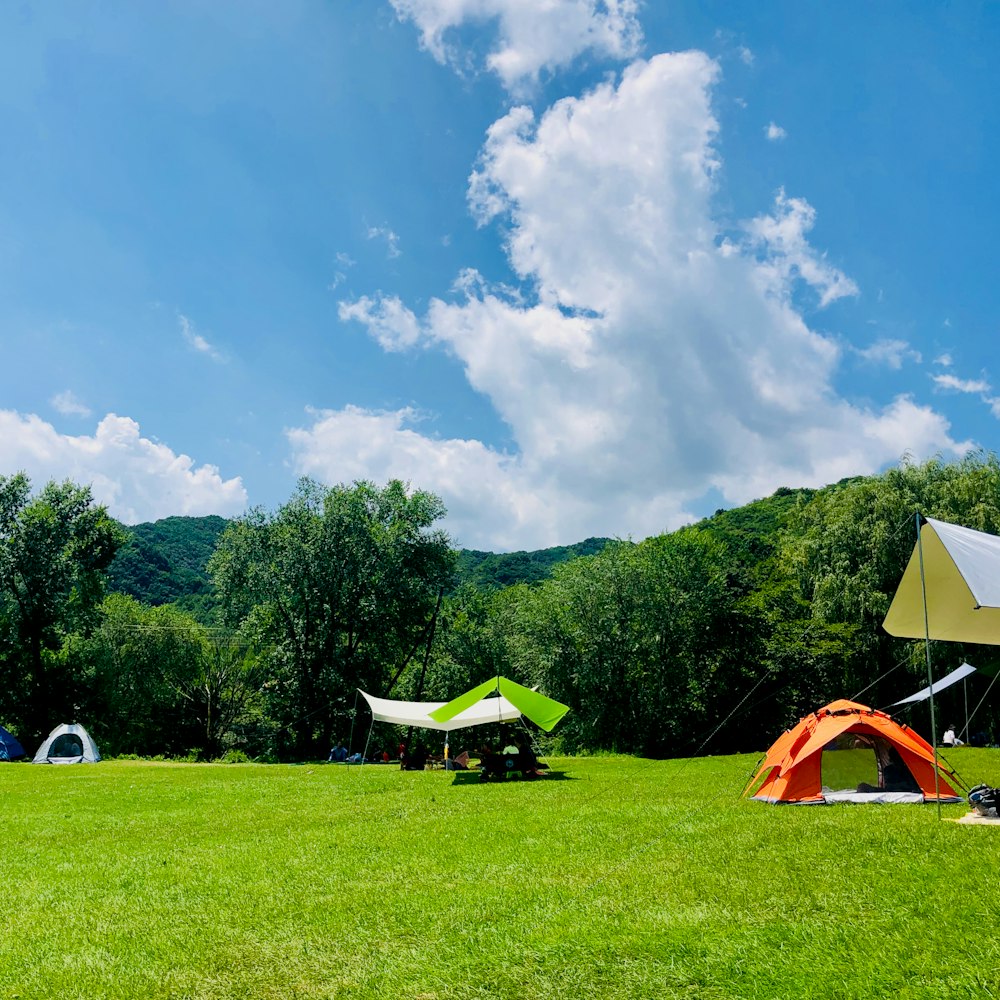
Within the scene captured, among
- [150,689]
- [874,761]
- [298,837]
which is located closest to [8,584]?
[150,689]

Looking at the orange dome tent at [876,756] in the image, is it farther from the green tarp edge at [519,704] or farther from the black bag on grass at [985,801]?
the green tarp edge at [519,704]

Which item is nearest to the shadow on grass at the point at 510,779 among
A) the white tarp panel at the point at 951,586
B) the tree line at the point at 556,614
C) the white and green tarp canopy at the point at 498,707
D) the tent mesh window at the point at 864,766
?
the white and green tarp canopy at the point at 498,707

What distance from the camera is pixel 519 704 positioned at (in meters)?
18.0

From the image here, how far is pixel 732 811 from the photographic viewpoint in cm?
1043

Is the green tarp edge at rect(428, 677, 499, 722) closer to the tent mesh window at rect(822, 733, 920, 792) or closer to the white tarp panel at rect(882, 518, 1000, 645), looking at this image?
the tent mesh window at rect(822, 733, 920, 792)

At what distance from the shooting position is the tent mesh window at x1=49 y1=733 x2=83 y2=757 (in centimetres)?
2789

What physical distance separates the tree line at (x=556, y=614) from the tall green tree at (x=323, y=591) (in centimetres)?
8

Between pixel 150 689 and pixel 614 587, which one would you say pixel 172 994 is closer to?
pixel 614 587

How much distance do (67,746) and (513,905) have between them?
2787 cm

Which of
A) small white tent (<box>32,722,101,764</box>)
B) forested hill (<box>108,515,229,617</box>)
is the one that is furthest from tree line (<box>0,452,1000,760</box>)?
forested hill (<box>108,515,229,617</box>)

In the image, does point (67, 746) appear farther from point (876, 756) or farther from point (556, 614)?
point (876, 756)

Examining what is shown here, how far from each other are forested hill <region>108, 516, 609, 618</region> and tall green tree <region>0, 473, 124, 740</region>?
17726 millimetres

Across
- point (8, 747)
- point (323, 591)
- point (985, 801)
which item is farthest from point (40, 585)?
point (985, 801)

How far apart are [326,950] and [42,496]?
37.9 metres
